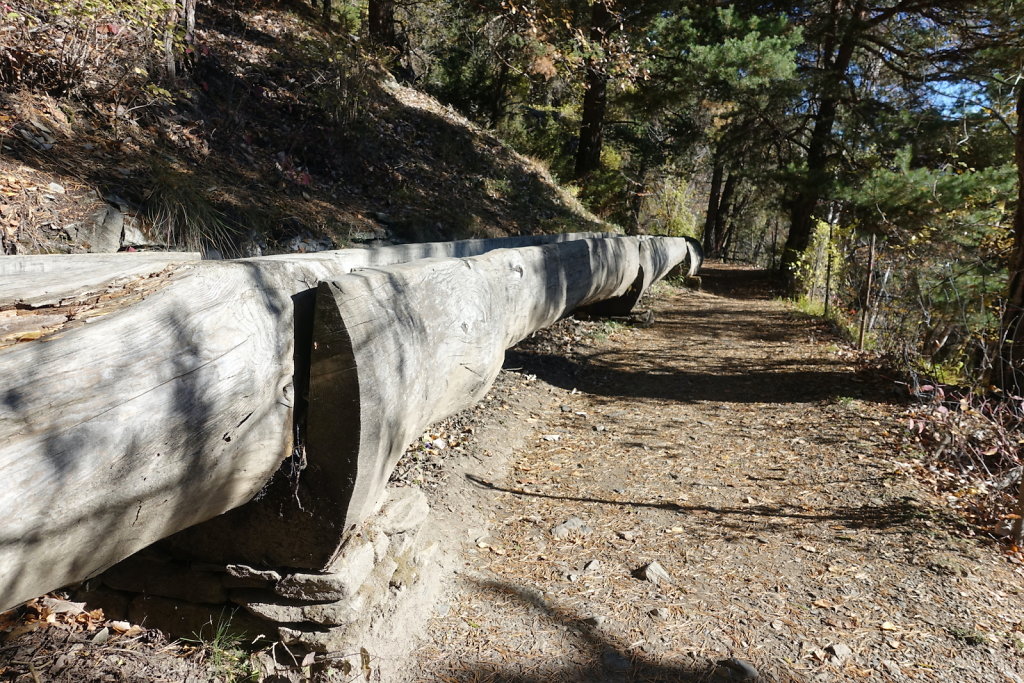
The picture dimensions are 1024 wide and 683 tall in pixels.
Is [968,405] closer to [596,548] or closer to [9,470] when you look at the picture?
[596,548]

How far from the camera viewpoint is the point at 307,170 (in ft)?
26.5

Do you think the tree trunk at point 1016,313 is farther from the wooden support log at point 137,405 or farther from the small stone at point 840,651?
the wooden support log at point 137,405

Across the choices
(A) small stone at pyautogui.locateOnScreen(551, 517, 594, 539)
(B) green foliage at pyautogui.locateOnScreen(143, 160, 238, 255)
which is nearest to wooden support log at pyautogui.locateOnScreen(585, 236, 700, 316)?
(B) green foliage at pyautogui.locateOnScreen(143, 160, 238, 255)

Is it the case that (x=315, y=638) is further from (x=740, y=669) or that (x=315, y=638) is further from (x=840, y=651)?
(x=840, y=651)

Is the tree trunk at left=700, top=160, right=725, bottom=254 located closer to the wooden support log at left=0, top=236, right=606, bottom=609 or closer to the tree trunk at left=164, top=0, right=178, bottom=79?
the tree trunk at left=164, top=0, right=178, bottom=79

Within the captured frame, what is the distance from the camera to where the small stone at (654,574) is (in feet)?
9.40

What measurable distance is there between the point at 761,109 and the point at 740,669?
13.7 m

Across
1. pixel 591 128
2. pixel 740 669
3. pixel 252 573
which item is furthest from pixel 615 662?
pixel 591 128

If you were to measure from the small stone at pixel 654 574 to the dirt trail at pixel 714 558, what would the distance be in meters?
0.03

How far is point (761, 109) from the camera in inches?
536

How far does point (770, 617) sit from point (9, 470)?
2.64 meters

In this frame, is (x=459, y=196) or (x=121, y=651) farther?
(x=459, y=196)

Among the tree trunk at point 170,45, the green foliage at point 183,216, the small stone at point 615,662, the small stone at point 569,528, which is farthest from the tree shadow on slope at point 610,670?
the tree trunk at point 170,45

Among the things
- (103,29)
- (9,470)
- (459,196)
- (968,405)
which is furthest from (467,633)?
(459,196)
